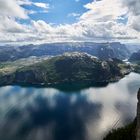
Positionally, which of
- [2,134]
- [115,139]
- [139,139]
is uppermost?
[139,139]

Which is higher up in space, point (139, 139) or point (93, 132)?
point (139, 139)

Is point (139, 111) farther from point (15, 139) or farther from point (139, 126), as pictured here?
point (15, 139)

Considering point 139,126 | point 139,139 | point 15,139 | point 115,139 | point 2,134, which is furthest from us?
point 2,134

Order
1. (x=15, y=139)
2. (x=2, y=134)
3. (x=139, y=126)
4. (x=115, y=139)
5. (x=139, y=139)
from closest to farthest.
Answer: (x=139, y=139)
(x=139, y=126)
(x=115, y=139)
(x=15, y=139)
(x=2, y=134)

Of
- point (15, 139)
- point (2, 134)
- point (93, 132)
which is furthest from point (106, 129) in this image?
point (2, 134)

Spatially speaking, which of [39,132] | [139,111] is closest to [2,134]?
[39,132]

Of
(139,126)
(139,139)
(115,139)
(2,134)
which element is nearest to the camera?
(139,139)

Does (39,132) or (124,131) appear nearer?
(124,131)

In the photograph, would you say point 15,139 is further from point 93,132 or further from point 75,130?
point 93,132

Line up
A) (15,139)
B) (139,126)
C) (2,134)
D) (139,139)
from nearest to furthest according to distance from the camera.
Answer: (139,139), (139,126), (15,139), (2,134)
